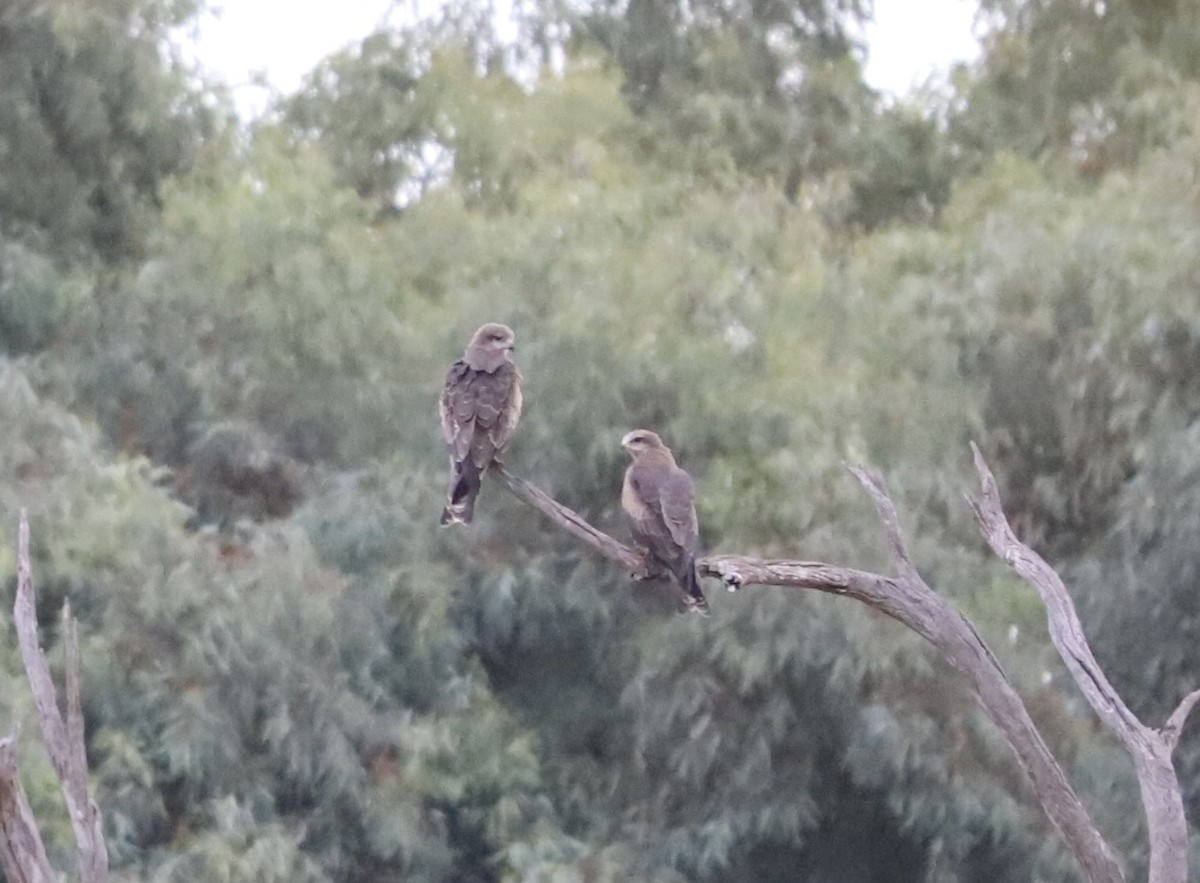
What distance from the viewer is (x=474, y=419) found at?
6.24 m

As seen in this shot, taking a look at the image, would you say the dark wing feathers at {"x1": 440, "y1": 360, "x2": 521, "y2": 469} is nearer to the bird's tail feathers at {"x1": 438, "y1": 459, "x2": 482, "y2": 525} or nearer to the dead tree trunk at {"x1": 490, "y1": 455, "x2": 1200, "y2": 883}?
the bird's tail feathers at {"x1": 438, "y1": 459, "x2": 482, "y2": 525}

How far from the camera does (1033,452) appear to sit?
412 inches

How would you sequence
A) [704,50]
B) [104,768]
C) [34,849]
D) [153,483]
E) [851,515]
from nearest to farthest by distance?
1. [34,849]
2. [104,768]
3. [851,515]
4. [153,483]
5. [704,50]

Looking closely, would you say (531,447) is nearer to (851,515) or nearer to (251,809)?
(851,515)

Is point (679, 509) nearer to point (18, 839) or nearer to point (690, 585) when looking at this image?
point (690, 585)

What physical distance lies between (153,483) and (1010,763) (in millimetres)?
4017

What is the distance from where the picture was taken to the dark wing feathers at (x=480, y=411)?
20.4 ft

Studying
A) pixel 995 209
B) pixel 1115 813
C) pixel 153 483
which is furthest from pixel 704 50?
pixel 1115 813

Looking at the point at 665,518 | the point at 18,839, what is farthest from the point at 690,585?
the point at 18,839

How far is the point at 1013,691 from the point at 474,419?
86.6 inches

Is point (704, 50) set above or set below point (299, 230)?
above

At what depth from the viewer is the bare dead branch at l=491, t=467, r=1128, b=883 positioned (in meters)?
4.30

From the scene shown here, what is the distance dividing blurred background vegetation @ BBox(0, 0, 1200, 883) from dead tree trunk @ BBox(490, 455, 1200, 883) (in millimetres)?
3990

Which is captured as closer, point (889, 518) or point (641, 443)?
point (889, 518)
